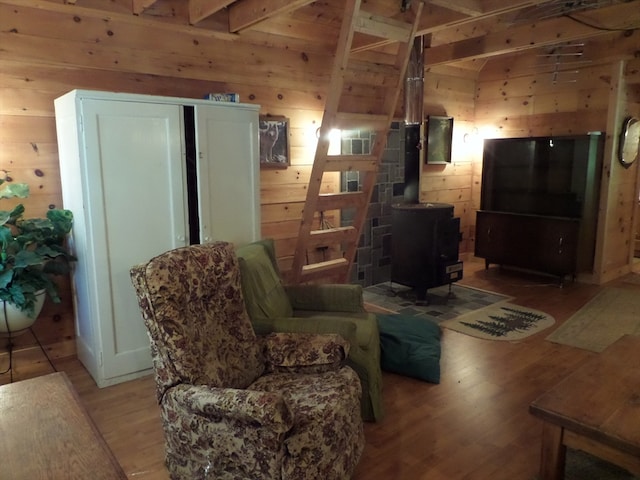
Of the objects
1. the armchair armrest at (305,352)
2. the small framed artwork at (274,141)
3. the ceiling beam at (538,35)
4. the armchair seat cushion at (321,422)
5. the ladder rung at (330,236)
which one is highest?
the ceiling beam at (538,35)

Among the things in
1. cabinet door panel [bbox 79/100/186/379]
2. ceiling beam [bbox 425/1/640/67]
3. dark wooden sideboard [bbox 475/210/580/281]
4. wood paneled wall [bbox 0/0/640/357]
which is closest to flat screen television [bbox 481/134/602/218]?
dark wooden sideboard [bbox 475/210/580/281]

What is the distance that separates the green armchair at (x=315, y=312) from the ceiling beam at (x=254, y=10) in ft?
4.84

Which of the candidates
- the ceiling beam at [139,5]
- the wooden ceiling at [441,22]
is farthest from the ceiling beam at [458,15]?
the ceiling beam at [139,5]

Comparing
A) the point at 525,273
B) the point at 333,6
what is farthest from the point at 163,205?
the point at 525,273

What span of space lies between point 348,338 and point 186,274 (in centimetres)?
86

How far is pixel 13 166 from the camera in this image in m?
2.83

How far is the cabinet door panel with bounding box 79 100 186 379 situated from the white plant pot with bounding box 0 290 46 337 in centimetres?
31

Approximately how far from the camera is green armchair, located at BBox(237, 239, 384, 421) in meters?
2.38

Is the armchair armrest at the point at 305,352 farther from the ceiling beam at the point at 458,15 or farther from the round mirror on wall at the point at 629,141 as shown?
the round mirror on wall at the point at 629,141

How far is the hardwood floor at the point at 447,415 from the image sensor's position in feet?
6.95

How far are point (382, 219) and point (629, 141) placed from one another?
8.85ft

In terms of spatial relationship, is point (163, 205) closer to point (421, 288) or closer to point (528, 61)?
point (421, 288)

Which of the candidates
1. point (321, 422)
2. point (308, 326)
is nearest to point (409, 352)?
point (308, 326)

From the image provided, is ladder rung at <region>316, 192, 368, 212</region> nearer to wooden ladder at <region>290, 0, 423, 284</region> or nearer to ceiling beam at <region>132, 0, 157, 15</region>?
wooden ladder at <region>290, 0, 423, 284</region>
